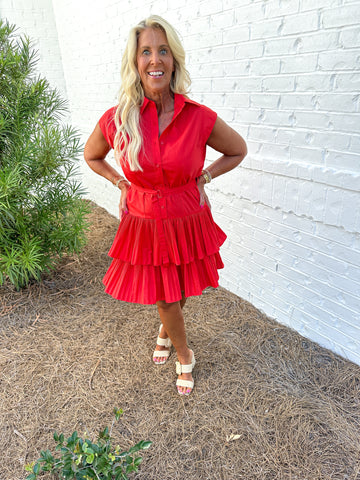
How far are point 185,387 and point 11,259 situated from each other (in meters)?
1.43

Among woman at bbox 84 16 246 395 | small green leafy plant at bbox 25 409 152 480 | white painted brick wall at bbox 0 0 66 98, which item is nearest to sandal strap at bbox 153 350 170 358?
woman at bbox 84 16 246 395

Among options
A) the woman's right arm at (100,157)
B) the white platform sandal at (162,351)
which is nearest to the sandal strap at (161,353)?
the white platform sandal at (162,351)

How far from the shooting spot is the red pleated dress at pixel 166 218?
5.11 feet

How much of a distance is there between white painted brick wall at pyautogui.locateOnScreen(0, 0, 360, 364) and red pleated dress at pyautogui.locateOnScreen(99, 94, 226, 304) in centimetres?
61

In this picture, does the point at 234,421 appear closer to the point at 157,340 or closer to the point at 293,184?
the point at 157,340

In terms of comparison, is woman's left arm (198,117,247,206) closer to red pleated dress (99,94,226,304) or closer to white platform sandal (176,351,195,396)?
red pleated dress (99,94,226,304)

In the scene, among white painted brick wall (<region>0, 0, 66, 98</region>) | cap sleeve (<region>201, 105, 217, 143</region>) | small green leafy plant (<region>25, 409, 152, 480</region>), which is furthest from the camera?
white painted brick wall (<region>0, 0, 66, 98</region>)

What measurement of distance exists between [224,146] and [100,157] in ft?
2.05

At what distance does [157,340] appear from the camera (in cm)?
228

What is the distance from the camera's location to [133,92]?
155cm

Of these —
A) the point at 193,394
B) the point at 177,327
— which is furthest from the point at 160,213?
the point at 193,394

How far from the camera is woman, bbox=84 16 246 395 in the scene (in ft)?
5.01

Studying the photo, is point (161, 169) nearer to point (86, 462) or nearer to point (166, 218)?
point (166, 218)

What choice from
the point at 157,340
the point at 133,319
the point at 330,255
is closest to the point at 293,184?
the point at 330,255
